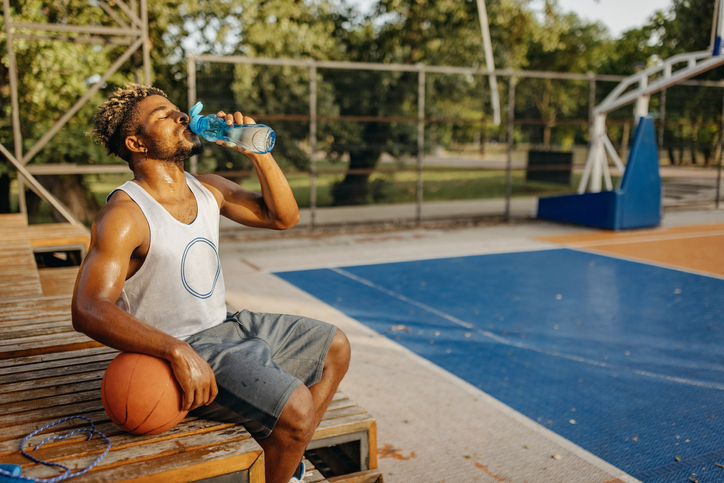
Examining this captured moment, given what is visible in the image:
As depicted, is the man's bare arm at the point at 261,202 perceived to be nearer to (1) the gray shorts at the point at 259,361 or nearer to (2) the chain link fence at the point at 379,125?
(1) the gray shorts at the point at 259,361

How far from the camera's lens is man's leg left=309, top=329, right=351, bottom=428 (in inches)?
100

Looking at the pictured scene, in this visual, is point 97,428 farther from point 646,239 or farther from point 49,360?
point 646,239

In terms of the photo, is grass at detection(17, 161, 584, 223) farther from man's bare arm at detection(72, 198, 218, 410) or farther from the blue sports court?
man's bare arm at detection(72, 198, 218, 410)

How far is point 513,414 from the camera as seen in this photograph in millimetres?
3904

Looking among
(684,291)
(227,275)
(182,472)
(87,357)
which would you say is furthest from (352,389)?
(684,291)

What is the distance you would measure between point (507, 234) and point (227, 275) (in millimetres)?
5376

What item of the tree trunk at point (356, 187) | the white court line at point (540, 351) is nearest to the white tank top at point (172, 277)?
the white court line at point (540, 351)

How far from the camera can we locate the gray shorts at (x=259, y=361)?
2.12m

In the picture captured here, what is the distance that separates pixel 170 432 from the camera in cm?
210

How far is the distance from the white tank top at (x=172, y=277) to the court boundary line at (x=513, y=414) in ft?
7.06

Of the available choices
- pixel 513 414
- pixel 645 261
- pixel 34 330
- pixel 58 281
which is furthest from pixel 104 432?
pixel 645 261

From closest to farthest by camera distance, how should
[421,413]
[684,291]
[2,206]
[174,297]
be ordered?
[174,297] < [421,413] < [684,291] < [2,206]

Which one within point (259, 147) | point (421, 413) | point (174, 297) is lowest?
point (421, 413)

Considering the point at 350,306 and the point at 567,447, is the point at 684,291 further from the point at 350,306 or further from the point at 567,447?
the point at 567,447
